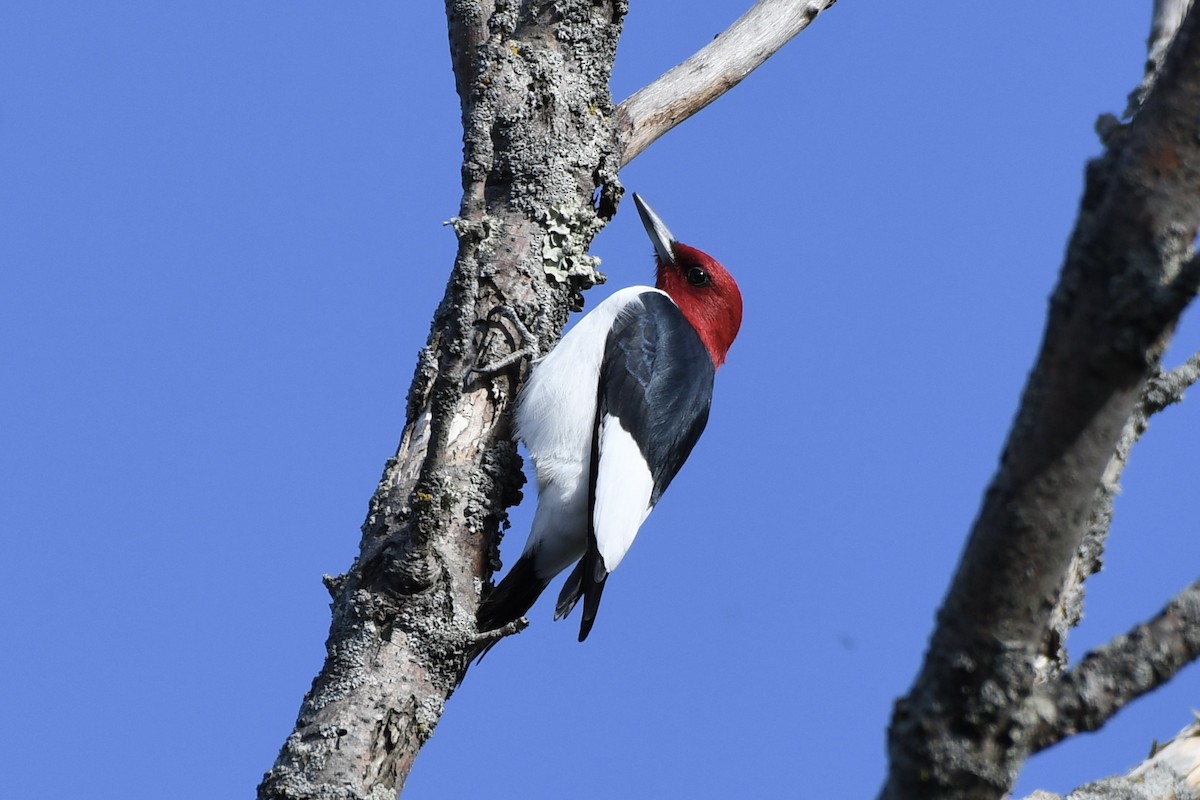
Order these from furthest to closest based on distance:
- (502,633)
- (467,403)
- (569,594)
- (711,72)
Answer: (711,72) → (569,594) → (467,403) → (502,633)

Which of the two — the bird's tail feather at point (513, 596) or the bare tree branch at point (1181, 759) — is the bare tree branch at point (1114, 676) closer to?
the bare tree branch at point (1181, 759)

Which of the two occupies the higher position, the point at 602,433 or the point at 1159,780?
the point at 602,433

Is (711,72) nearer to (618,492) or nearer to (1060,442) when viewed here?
(618,492)

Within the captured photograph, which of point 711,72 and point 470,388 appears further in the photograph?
point 711,72

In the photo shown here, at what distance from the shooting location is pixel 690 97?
4.10 metres

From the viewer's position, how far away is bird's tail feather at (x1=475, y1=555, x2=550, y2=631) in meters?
3.51

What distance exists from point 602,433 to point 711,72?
1264mm

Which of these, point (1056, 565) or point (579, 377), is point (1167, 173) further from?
point (579, 377)

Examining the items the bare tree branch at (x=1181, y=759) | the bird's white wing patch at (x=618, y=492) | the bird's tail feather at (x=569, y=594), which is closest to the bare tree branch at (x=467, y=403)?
the bird's white wing patch at (x=618, y=492)

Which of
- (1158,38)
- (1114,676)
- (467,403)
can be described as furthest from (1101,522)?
(467,403)

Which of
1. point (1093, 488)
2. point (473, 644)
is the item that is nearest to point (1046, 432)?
point (1093, 488)

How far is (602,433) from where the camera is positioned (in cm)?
396

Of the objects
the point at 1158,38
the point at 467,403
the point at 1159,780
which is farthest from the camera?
the point at 467,403

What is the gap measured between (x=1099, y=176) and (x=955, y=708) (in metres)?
0.65
